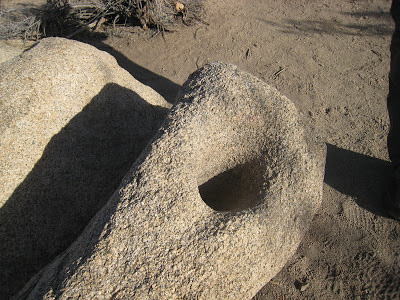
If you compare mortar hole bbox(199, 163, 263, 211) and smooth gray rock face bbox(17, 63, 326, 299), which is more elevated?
smooth gray rock face bbox(17, 63, 326, 299)

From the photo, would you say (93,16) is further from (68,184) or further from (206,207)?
(206,207)

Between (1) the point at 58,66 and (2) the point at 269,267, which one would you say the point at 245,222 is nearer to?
(2) the point at 269,267

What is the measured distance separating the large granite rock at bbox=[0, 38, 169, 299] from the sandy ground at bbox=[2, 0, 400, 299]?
1078 mm

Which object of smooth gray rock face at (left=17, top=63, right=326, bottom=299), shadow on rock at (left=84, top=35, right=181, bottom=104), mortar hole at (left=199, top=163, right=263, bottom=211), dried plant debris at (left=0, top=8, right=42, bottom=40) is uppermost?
smooth gray rock face at (left=17, top=63, right=326, bottom=299)

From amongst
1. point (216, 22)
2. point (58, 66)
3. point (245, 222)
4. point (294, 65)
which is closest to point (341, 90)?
point (294, 65)

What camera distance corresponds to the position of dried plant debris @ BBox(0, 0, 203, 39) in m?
3.38

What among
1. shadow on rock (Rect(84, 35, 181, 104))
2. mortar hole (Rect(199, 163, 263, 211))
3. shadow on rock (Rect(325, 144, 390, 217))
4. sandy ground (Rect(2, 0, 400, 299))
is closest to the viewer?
mortar hole (Rect(199, 163, 263, 211))

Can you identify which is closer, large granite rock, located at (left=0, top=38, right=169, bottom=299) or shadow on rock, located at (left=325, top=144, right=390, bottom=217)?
large granite rock, located at (left=0, top=38, right=169, bottom=299)

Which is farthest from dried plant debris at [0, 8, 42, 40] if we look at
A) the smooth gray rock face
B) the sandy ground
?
the smooth gray rock face

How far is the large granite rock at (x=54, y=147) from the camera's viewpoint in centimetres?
144

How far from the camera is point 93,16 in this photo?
141 inches

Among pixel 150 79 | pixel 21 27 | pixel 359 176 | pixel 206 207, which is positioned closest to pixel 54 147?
pixel 206 207

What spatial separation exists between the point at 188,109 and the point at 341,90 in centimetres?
194

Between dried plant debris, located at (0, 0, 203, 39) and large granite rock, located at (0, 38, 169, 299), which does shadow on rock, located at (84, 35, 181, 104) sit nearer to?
dried plant debris, located at (0, 0, 203, 39)
